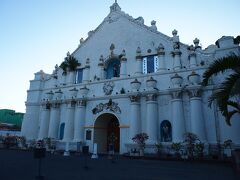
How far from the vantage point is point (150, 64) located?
2514 cm

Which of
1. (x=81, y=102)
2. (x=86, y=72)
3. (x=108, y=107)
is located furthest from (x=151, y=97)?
(x=86, y=72)

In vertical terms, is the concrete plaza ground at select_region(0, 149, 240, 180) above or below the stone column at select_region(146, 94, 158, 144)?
below

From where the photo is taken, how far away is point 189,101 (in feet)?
70.0

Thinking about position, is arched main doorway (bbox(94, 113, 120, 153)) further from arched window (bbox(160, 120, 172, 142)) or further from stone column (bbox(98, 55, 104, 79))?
arched window (bbox(160, 120, 172, 142))

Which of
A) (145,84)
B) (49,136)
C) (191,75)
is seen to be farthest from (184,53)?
(49,136)

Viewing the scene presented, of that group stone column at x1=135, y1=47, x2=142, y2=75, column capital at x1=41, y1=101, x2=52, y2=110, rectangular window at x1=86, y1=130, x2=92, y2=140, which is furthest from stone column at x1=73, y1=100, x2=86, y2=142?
stone column at x1=135, y1=47, x2=142, y2=75

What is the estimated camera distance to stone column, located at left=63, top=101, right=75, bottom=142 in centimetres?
2618

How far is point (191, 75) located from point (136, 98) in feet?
19.6

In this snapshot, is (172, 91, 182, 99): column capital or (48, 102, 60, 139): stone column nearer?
(172, 91, 182, 99): column capital

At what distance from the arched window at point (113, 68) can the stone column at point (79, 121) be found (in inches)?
181

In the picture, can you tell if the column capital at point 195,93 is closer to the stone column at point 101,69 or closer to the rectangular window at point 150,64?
the rectangular window at point 150,64

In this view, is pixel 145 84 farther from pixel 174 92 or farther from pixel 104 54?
pixel 104 54

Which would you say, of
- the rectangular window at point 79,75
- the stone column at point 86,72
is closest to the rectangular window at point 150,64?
the stone column at point 86,72

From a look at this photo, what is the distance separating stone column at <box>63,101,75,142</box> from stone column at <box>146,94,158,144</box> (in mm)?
9595
